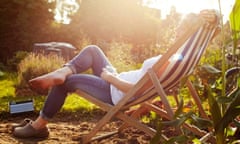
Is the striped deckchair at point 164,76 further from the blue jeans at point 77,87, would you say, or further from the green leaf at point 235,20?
the green leaf at point 235,20

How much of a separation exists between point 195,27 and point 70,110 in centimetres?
281

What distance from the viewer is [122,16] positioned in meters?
→ 24.3

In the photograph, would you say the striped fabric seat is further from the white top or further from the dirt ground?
the dirt ground

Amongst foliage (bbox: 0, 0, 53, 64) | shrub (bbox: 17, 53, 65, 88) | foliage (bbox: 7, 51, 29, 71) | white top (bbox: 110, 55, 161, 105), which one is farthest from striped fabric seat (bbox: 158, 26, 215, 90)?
foliage (bbox: 0, 0, 53, 64)

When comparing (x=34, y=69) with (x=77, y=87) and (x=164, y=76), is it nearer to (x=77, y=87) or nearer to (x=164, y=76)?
(x=77, y=87)

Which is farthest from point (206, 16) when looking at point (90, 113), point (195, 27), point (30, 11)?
point (30, 11)

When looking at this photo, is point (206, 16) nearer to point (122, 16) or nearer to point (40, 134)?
point (40, 134)

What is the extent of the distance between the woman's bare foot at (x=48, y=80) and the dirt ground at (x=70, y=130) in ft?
1.96

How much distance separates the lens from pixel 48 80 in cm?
331

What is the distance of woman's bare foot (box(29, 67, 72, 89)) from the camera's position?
10.8ft

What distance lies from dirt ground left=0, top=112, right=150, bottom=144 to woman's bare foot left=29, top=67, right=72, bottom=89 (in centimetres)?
60

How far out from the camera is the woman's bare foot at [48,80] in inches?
130

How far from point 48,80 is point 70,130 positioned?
3.50 feet

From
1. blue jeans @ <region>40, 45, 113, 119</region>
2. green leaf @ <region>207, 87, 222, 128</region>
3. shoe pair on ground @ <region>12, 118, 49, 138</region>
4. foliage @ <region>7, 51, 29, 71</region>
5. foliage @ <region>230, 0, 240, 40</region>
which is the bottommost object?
foliage @ <region>7, 51, 29, 71</region>
